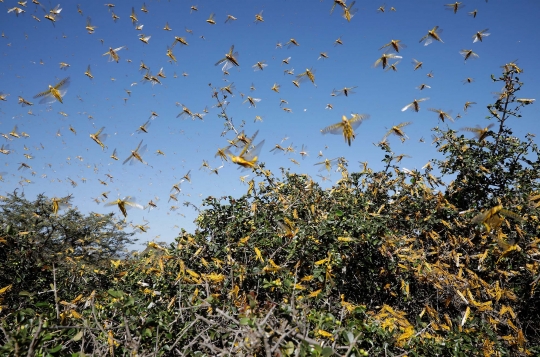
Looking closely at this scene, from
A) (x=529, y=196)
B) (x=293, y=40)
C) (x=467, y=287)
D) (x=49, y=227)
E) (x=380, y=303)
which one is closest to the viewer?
(x=467, y=287)

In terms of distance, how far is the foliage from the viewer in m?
2.54

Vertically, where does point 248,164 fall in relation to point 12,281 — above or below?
above

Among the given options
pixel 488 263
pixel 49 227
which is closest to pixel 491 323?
pixel 488 263

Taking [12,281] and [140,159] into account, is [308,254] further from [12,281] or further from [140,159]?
[12,281]

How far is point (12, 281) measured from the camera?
3.99m

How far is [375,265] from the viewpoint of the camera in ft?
14.3

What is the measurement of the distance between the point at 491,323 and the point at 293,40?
607 cm

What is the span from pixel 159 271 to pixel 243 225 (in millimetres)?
1389

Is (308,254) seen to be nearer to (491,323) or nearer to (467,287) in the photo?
(467,287)

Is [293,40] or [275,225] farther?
[293,40]

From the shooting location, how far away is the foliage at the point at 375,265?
254cm

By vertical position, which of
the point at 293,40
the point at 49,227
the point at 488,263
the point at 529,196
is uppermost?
the point at 293,40

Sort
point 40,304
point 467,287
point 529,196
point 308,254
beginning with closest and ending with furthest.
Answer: point 40,304 < point 308,254 < point 467,287 < point 529,196

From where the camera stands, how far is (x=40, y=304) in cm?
175
